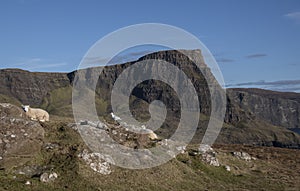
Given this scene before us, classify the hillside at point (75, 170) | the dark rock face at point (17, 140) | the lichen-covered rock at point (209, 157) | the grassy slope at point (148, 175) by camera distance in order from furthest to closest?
1. the lichen-covered rock at point (209, 157)
2. the dark rock face at point (17, 140)
3. the hillside at point (75, 170)
4. the grassy slope at point (148, 175)

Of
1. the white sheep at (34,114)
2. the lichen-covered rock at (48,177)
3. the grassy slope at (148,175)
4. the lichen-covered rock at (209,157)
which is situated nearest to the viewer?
the lichen-covered rock at (48,177)

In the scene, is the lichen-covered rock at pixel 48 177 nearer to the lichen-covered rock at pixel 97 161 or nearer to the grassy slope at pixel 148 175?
the grassy slope at pixel 148 175

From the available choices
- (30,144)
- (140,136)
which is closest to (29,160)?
(30,144)

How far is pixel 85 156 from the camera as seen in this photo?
1261 inches

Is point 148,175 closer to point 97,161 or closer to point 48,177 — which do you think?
point 97,161

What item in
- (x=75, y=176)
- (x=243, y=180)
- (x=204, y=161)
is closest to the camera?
(x=75, y=176)

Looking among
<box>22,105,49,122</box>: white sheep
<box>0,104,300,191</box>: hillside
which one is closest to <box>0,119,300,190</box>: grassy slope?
<box>0,104,300,191</box>: hillside

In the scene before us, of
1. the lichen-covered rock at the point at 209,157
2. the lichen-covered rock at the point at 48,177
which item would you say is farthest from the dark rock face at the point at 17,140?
the lichen-covered rock at the point at 209,157

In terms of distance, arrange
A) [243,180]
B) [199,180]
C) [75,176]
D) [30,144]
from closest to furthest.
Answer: [75,176]
[30,144]
[199,180]
[243,180]

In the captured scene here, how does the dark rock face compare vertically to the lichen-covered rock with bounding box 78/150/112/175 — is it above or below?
above

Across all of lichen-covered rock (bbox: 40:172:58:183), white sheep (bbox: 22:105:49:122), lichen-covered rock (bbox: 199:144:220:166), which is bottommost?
lichen-covered rock (bbox: 199:144:220:166)

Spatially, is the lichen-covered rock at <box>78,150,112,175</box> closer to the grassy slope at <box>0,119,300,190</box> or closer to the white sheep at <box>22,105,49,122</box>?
the grassy slope at <box>0,119,300,190</box>

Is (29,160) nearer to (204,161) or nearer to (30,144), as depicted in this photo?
(30,144)

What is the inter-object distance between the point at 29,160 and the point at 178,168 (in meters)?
13.3
